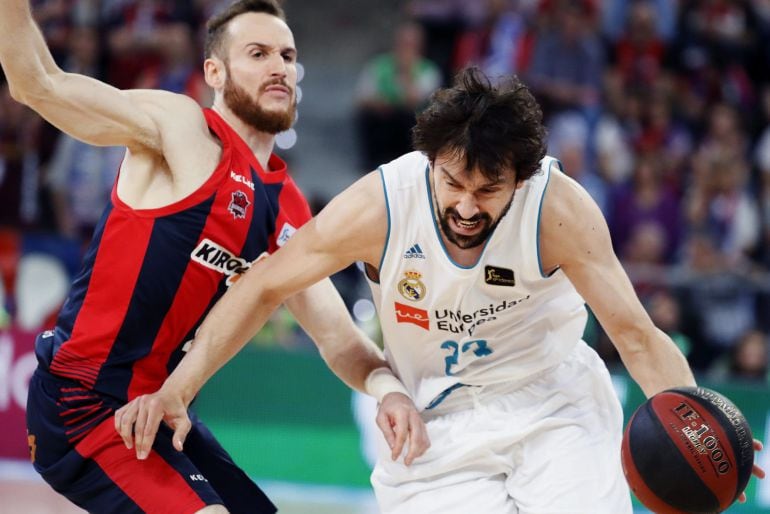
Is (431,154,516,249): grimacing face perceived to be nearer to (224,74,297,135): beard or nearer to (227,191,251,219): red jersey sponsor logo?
(227,191,251,219): red jersey sponsor logo

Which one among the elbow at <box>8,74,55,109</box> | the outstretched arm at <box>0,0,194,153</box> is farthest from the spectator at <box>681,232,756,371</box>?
the elbow at <box>8,74,55,109</box>

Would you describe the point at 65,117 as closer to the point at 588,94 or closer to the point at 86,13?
the point at 86,13

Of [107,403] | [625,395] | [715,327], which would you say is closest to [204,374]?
[107,403]

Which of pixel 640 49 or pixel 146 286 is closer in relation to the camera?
pixel 146 286

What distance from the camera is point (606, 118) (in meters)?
12.4

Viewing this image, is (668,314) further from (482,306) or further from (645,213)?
(482,306)

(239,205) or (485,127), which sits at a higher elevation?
(485,127)

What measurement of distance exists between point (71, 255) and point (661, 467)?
6.63 meters

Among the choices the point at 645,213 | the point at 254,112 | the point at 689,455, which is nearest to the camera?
the point at 689,455

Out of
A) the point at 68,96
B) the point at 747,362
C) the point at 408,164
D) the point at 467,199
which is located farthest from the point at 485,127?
the point at 747,362

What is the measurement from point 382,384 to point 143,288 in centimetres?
98

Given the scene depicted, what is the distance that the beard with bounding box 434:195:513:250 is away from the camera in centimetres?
412

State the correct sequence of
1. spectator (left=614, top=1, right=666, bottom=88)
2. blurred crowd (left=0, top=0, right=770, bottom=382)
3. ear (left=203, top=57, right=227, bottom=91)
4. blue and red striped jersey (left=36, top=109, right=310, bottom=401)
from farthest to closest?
1. spectator (left=614, top=1, right=666, bottom=88)
2. blurred crowd (left=0, top=0, right=770, bottom=382)
3. ear (left=203, top=57, right=227, bottom=91)
4. blue and red striped jersey (left=36, top=109, right=310, bottom=401)

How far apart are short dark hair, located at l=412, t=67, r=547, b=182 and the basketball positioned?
952 millimetres
